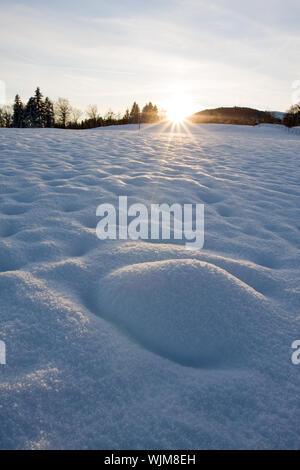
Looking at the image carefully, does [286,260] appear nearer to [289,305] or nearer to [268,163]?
[289,305]

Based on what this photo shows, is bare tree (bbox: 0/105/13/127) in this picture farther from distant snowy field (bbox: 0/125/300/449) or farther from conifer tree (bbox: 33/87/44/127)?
distant snowy field (bbox: 0/125/300/449)

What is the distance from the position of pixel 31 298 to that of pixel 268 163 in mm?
5739

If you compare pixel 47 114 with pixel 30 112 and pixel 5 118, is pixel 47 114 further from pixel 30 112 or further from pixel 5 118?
pixel 5 118

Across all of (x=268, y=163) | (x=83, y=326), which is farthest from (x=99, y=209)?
(x=268, y=163)

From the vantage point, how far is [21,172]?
3846mm

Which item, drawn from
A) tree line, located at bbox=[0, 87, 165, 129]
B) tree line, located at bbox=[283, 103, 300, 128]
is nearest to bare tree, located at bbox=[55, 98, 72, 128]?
tree line, located at bbox=[0, 87, 165, 129]

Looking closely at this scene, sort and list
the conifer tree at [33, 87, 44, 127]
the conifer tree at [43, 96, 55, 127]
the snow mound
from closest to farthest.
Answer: the snow mound, the conifer tree at [33, 87, 44, 127], the conifer tree at [43, 96, 55, 127]

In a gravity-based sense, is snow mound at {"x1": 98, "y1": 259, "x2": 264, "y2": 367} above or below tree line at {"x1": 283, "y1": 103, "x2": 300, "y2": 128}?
below

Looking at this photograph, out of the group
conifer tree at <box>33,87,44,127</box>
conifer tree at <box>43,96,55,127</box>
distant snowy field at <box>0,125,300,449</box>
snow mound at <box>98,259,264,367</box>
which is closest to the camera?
distant snowy field at <box>0,125,300,449</box>

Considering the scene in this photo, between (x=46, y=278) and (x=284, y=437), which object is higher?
(x=46, y=278)

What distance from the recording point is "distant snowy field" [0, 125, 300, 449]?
909 mm

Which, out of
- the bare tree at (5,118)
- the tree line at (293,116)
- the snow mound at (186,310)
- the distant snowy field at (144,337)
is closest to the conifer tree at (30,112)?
the bare tree at (5,118)

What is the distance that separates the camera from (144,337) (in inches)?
50.2

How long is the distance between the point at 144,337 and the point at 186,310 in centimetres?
24
